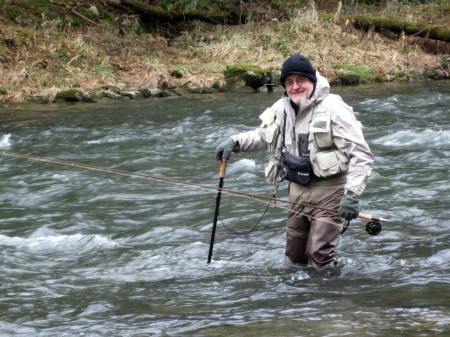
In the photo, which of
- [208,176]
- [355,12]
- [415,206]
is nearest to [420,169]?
[415,206]

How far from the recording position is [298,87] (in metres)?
5.42

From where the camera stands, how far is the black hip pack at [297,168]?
5.56 meters

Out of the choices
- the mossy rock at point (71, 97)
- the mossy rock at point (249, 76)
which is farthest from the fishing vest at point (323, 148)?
the mossy rock at point (249, 76)

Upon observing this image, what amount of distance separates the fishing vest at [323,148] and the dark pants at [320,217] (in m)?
0.24

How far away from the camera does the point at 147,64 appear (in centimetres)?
2133

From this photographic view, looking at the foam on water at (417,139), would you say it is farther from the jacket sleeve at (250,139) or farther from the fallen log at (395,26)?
the fallen log at (395,26)

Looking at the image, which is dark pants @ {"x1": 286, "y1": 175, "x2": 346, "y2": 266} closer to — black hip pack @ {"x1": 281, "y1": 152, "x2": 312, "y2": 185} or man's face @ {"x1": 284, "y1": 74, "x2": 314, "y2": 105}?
black hip pack @ {"x1": 281, "y1": 152, "x2": 312, "y2": 185}

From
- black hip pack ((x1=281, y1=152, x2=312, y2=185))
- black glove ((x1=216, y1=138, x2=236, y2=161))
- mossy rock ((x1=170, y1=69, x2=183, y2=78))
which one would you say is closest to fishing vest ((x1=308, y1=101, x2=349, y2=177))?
black hip pack ((x1=281, y1=152, x2=312, y2=185))

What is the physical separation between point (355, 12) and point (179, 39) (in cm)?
806

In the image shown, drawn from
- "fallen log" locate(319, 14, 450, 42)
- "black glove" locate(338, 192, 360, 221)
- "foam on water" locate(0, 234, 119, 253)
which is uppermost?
"fallen log" locate(319, 14, 450, 42)

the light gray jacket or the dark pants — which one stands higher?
the light gray jacket

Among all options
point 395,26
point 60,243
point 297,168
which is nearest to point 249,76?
point 395,26

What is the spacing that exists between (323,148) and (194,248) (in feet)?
7.06

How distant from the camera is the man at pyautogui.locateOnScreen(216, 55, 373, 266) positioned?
5.27m
